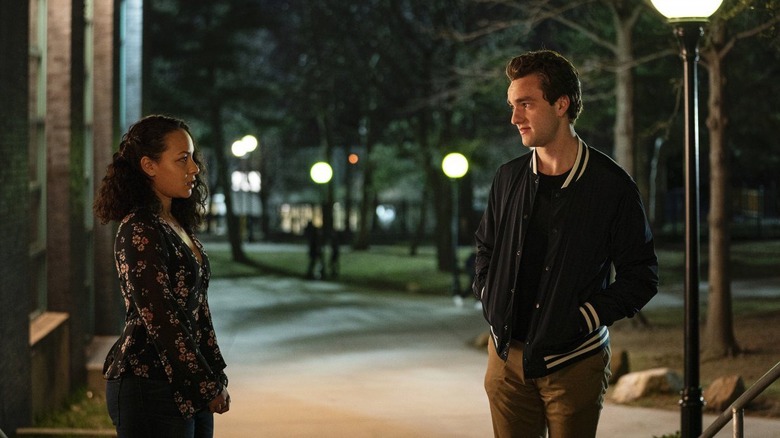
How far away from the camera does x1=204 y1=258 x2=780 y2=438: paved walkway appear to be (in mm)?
9836

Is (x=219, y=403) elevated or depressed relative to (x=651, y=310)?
elevated

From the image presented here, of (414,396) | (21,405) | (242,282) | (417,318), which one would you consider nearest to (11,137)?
(21,405)

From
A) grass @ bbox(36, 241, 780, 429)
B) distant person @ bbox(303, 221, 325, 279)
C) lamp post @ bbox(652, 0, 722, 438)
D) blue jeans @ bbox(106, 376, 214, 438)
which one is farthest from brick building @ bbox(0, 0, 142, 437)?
distant person @ bbox(303, 221, 325, 279)

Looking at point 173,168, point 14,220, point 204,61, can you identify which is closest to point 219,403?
point 173,168

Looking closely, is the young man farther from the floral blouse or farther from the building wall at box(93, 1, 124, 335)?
the building wall at box(93, 1, 124, 335)

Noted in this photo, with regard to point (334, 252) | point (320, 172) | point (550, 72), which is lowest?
point (334, 252)

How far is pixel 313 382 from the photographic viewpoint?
13023 millimetres

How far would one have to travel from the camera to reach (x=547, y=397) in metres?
4.36

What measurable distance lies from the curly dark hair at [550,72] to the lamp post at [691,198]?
3321 mm

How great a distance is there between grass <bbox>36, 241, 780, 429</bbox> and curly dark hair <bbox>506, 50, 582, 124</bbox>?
Answer: 617cm

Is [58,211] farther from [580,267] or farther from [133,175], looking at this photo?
[580,267]

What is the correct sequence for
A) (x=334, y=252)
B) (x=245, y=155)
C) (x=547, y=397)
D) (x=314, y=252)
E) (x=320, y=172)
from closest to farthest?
(x=547, y=397), (x=314, y=252), (x=334, y=252), (x=320, y=172), (x=245, y=155)

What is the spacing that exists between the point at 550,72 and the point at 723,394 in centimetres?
659

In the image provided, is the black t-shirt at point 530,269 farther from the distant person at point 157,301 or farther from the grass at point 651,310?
the grass at point 651,310
